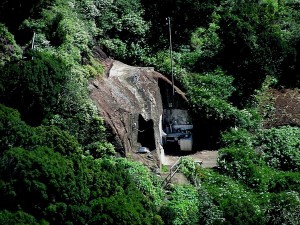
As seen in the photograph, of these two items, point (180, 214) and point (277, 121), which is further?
point (277, 121)

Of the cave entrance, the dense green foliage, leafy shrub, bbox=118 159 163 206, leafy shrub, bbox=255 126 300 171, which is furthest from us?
leafy shrub, bbox=255 126 300 171

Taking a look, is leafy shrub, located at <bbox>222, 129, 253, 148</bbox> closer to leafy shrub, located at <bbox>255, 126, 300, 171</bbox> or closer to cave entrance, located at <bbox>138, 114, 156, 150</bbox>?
leafy shrub, located at <bbox>255, 126, 300, 171</bbox>

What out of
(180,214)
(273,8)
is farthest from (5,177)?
(273,8)

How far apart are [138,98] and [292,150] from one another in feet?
17.5

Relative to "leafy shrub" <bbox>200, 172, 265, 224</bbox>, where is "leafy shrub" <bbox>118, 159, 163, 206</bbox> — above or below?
above

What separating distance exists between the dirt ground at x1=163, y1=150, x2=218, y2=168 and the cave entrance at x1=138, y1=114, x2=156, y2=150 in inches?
43.4

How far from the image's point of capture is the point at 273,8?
32.0 metres

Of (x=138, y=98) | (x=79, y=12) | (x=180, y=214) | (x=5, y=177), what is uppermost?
(x=79, y=12)

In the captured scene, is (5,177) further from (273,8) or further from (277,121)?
(273,8)

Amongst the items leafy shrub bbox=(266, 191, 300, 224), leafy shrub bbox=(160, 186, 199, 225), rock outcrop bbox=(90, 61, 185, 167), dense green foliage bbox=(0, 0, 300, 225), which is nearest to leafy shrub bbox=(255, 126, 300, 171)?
dense green foliage bbox=(0, 0, 300, 225)

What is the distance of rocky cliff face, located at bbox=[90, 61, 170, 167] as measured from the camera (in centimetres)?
2395

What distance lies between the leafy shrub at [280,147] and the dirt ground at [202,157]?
1.58 metres

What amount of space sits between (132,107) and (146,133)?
0.99 m

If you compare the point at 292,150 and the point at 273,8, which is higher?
the point at 273,8
